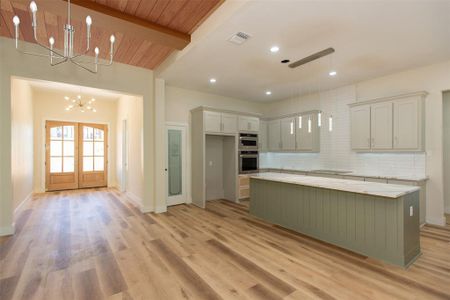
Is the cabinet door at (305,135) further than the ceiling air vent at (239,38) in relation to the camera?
Yes

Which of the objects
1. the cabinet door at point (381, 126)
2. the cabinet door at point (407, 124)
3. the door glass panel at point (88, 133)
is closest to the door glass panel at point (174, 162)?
the door glass panel at point (88, 133)

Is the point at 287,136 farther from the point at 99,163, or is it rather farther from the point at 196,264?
the point at 99,163

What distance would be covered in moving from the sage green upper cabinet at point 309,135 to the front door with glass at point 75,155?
696 cm

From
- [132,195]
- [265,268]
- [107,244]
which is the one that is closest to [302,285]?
[265,268]

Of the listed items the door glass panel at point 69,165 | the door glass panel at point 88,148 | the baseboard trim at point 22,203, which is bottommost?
the baseboard trim at point 22,203

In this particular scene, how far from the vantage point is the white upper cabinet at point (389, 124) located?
4172mm

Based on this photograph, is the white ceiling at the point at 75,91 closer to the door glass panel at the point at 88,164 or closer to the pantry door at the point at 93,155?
the pantry door at the point at 93,155

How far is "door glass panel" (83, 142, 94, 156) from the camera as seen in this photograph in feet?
26.2

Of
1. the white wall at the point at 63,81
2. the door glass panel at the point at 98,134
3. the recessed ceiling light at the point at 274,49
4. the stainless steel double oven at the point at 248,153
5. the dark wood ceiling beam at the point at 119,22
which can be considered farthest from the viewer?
the door glass panel at the point at 98,134

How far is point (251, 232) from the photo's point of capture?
12.4ft

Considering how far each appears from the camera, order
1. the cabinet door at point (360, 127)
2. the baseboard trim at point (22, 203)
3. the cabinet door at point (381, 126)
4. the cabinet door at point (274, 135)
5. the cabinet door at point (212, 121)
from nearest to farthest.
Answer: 1. the cabinet door at point (381, 126)
2. the cabinet door at point (360, 127)
3. the baseboard trim at point (22, 203)
4. the cabinet door at point (212, 121)
5. the cabinet door at point (274, 135)

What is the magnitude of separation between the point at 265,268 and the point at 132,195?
478 centimetres

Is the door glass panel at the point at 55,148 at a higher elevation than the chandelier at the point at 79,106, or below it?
below

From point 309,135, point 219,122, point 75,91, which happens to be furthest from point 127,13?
point 75,91
